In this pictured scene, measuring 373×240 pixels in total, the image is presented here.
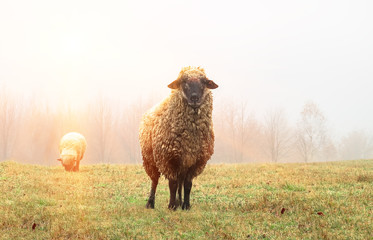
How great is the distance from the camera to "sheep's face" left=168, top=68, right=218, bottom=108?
29.6 ft

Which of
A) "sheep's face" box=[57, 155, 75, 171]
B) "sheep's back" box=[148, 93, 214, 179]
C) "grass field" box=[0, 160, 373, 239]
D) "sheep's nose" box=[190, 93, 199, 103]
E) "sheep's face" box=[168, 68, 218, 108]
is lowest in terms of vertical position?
"grass field" box=[0, 160, 373, 239]

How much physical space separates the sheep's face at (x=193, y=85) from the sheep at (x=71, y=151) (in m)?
15.1

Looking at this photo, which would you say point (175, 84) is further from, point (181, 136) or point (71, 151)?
point (71, 151)

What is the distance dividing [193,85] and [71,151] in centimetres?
1620

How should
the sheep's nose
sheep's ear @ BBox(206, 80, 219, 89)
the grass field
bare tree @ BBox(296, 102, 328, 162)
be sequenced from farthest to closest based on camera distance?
bare tree @ BBox(296, 102, 328, 162), sheep's ear @ BBox(206, 80, 219, 89), the sheep's nose, the grass field

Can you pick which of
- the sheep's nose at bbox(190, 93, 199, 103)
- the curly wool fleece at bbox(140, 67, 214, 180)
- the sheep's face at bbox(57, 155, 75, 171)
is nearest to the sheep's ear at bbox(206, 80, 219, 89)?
the curly wool fleece at bbox(140, 67, 214, 180)

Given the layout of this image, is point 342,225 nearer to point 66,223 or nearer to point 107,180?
point 66,223

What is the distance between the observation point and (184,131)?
363 inches

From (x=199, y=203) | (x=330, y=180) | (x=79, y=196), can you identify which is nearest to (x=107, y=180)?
(x=79, y=196)

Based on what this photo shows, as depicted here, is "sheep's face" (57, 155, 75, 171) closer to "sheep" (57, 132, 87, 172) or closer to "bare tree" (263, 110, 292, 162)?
"sheep" (57, 132, 87, 172)

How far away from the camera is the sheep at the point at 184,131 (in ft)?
30.1

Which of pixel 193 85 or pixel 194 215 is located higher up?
pixel 193 85

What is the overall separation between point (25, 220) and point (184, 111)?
4867mm

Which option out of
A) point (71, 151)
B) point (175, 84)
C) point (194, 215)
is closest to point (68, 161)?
point (71, 151)
